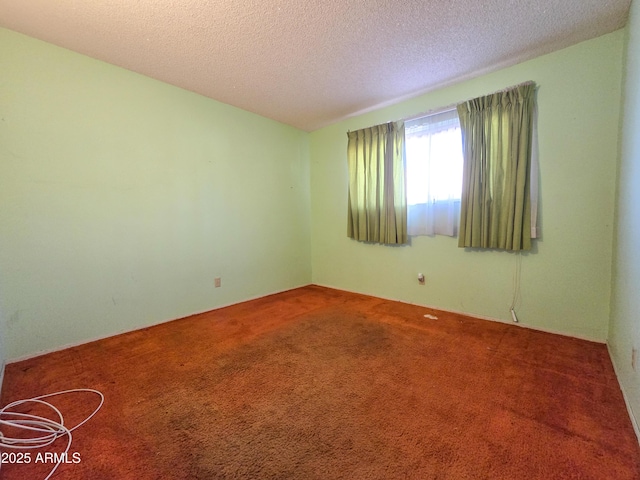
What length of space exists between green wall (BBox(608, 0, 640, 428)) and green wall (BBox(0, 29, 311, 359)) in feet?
10.7

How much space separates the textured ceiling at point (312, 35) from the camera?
1705 millimetres

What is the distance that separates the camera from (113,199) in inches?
92.4

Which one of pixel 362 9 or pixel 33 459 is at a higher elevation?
pixel 362 9

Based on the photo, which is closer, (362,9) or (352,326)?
(362,9)

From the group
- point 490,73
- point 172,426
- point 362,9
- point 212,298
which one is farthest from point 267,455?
point 490,73

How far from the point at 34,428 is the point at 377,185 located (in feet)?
10.8

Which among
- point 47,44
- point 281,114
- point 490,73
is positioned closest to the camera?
point 47,44

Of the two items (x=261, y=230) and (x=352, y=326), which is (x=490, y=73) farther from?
(x=261, y=230)

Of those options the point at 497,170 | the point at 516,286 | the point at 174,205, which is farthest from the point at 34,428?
the point at 497,170

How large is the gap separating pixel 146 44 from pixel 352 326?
290 centimetres

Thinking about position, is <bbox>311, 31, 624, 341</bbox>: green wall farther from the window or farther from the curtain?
the curtain

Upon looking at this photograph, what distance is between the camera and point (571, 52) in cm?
210

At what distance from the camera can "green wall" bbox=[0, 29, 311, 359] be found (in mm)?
1940

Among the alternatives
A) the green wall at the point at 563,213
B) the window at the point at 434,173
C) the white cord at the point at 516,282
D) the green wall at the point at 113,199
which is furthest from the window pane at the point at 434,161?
the green wall at the point at 113,199
